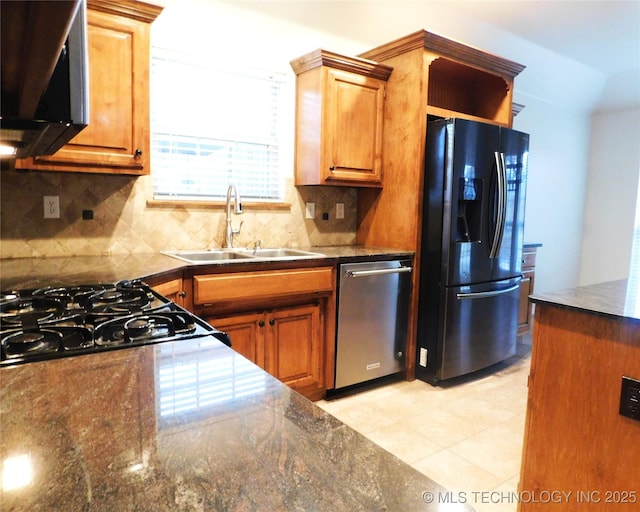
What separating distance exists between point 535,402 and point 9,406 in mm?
1551

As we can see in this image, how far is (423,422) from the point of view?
8.17 ft

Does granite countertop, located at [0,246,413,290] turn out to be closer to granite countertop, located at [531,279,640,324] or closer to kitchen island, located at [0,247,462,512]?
kitchen island, located at [0,247,462,512]

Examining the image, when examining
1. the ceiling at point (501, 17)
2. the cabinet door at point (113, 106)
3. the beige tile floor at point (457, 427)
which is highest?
the ceiling at point (501, 17)

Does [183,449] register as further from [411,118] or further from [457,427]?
[411,118]

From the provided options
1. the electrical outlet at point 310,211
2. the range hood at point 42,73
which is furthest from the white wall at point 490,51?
the range hood at point 42,73

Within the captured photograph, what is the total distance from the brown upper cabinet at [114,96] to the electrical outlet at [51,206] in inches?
13.2

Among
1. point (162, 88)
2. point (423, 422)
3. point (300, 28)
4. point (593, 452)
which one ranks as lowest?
point (423, 422)

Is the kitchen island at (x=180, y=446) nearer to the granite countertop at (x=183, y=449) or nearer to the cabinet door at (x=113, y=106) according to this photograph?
the granite countertop at (x=183, y=449)

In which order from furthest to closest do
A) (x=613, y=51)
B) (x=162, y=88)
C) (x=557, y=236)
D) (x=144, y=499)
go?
(x=557, y=236) → (x=613, y=51) → (x=162, y=88) → (x=144, y=499)

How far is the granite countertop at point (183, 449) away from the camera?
1.50 feet

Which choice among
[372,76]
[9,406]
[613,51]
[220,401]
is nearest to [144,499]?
[220,401]

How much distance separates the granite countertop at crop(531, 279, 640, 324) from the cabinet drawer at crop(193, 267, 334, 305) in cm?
127

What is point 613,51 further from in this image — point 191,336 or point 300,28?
point 191,336

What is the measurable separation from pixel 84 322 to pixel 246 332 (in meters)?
1.32
